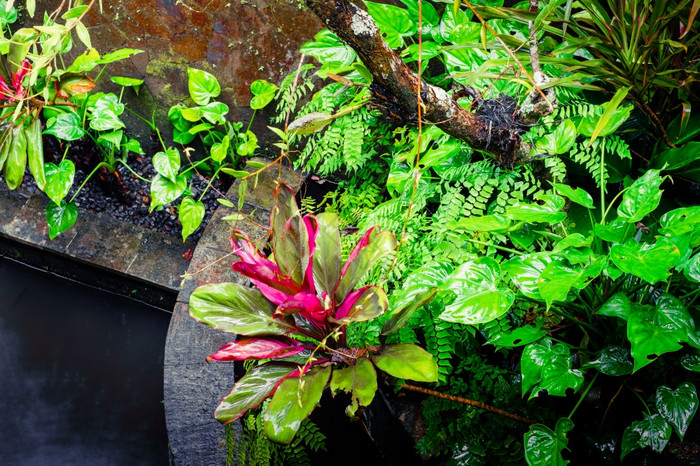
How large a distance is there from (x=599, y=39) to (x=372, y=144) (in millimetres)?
867

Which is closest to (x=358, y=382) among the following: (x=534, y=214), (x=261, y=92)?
(x=534, y=214)

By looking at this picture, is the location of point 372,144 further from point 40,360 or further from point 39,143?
point 40,360

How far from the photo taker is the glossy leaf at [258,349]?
1.33 metres

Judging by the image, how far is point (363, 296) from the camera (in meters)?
1.41

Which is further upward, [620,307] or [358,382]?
[620,307]

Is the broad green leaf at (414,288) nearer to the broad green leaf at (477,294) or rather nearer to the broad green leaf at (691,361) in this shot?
the broad green leaf at (477,294)

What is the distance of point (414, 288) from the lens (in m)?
1.47

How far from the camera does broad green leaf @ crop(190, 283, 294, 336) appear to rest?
1420 millimetres

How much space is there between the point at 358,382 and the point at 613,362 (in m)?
0.67

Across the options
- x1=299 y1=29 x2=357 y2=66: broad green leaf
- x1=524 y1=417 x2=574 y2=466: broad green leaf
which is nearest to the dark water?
x1=299 y1=29 x2=357 y2=66: broad green leaf

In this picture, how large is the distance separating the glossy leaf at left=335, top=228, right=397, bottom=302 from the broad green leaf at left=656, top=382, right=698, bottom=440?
78 cm

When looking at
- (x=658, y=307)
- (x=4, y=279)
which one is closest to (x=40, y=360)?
(x=4, y=279)

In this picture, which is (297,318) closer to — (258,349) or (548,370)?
(258,349)

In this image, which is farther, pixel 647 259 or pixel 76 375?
pixel 76 375
